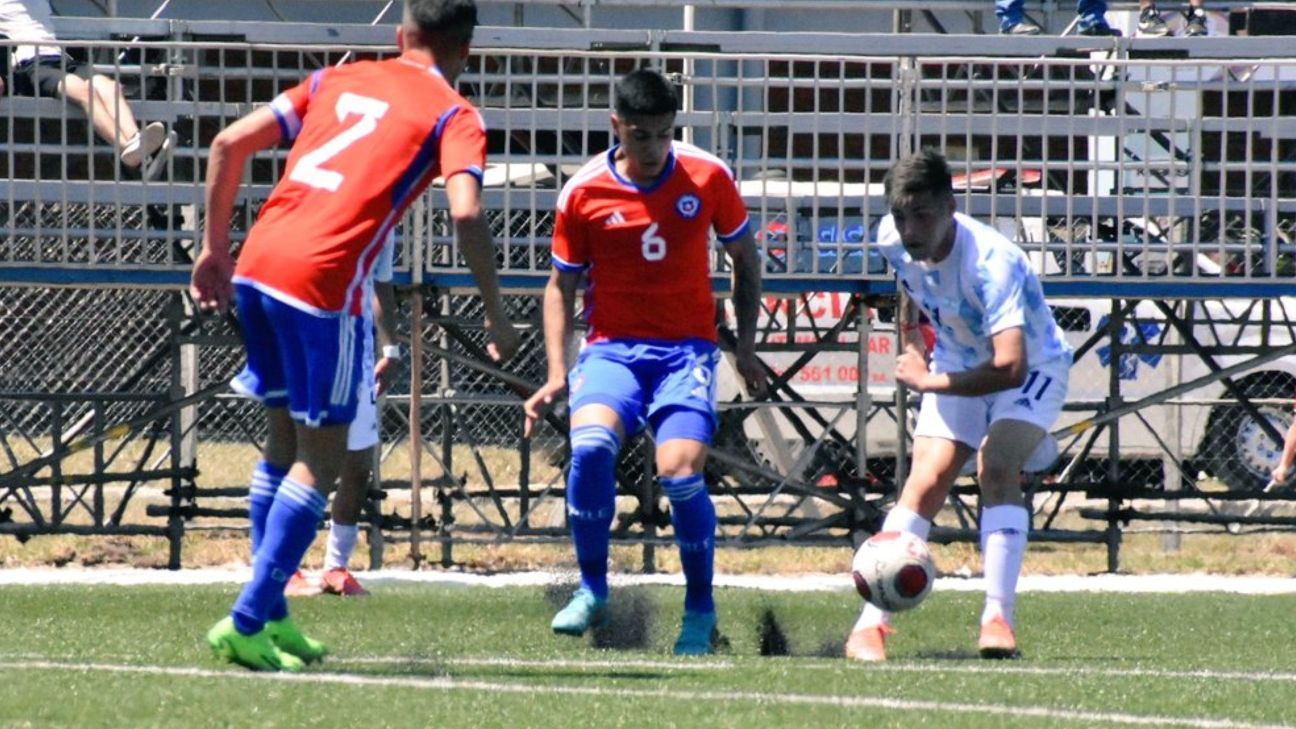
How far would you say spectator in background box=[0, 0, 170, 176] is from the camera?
36.9 feet

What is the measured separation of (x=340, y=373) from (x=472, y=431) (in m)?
8.79

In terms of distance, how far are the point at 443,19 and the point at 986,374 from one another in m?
2.28

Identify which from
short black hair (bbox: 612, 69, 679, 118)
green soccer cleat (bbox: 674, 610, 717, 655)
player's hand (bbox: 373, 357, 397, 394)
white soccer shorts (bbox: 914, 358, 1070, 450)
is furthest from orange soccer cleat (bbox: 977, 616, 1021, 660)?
player's hand (bbox: 373, 357, 397, 394)

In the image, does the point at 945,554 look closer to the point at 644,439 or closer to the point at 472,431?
the point at 644,439

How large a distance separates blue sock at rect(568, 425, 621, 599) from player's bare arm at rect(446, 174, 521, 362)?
4.66 feet

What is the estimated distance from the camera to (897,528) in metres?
7.75

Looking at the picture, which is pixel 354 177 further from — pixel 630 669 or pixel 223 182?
pixel 630 669

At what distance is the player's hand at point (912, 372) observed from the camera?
291 inches

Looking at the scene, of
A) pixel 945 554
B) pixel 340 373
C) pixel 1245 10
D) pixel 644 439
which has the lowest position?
pixel 945 554

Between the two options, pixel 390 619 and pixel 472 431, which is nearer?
pixel 390 619

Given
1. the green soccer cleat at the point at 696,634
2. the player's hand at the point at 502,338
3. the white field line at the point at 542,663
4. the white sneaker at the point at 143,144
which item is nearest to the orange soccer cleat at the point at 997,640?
the green soccer cleat at the point at 696,634

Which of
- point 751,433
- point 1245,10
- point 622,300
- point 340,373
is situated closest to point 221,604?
point 622,300

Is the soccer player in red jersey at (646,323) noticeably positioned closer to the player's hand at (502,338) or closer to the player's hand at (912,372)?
the player's hand at (912,372)

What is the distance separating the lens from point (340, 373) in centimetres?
621
